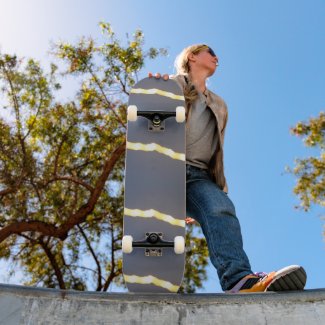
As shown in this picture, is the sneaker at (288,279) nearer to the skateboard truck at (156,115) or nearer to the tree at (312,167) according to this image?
the skateboard truck at (156,115)

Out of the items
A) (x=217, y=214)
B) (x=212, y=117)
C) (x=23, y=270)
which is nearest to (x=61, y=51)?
(x=23, y=270)

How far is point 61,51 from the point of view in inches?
378

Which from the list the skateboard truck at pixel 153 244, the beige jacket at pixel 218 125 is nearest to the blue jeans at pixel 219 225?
the beige jacket at pixel 218 125

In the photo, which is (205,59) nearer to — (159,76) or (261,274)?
(159,76)

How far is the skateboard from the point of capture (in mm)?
2562

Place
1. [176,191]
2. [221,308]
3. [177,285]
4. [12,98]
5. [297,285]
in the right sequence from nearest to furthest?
[221,308]
[297,285]
[177,285]
[176,191]
[12,98]

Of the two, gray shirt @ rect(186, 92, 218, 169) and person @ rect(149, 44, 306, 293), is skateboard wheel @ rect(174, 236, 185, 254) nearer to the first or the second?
person @ rect(149, 44, 306, 293)

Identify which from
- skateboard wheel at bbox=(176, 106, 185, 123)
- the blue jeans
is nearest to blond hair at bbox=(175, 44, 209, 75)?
skateboard wheel at bbox=(176, 106, 185, 123)

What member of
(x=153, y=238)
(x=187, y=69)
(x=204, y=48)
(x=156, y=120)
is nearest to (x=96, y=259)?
(x=187, y=69)

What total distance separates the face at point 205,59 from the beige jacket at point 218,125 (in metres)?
0.19

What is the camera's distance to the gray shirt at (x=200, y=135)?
3.13m

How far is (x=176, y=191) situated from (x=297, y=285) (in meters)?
0.90

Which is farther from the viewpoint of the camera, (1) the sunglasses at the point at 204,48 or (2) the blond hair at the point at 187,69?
(1) the sunglasses at the point at 204,48

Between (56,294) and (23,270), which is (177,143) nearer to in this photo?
(56,294)
